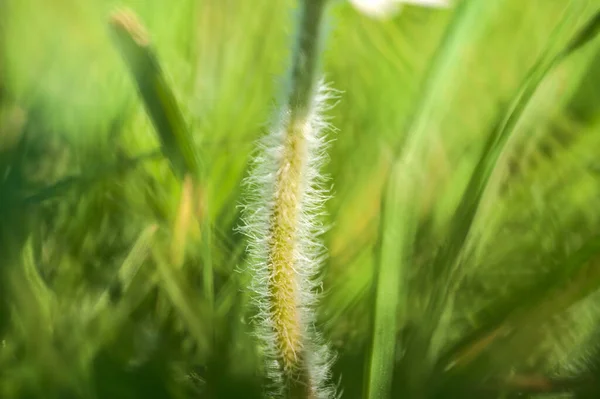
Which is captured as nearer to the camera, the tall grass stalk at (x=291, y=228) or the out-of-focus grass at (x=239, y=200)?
the tall grass stalk at (x=291, y=228)

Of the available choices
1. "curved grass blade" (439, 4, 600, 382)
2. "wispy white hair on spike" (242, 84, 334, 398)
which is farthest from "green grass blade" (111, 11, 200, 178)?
"curved grass blade" (439, 4, 600, 382)

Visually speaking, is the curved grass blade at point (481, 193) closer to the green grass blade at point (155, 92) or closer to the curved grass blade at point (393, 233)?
the curved grass blade at point (393, 233)

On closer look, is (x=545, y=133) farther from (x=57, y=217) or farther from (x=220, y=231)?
(x=57, y=217)

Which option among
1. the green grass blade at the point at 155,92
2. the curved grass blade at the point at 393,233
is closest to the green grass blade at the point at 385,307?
the curved grass blade at the point at 393,233

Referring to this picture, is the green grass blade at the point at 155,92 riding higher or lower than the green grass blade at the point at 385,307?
higher

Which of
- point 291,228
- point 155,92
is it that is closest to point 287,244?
point 291,228

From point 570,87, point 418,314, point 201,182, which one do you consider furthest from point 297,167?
point 570,87

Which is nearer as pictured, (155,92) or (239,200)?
(155,92)

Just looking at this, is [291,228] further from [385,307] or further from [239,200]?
[239,200]
